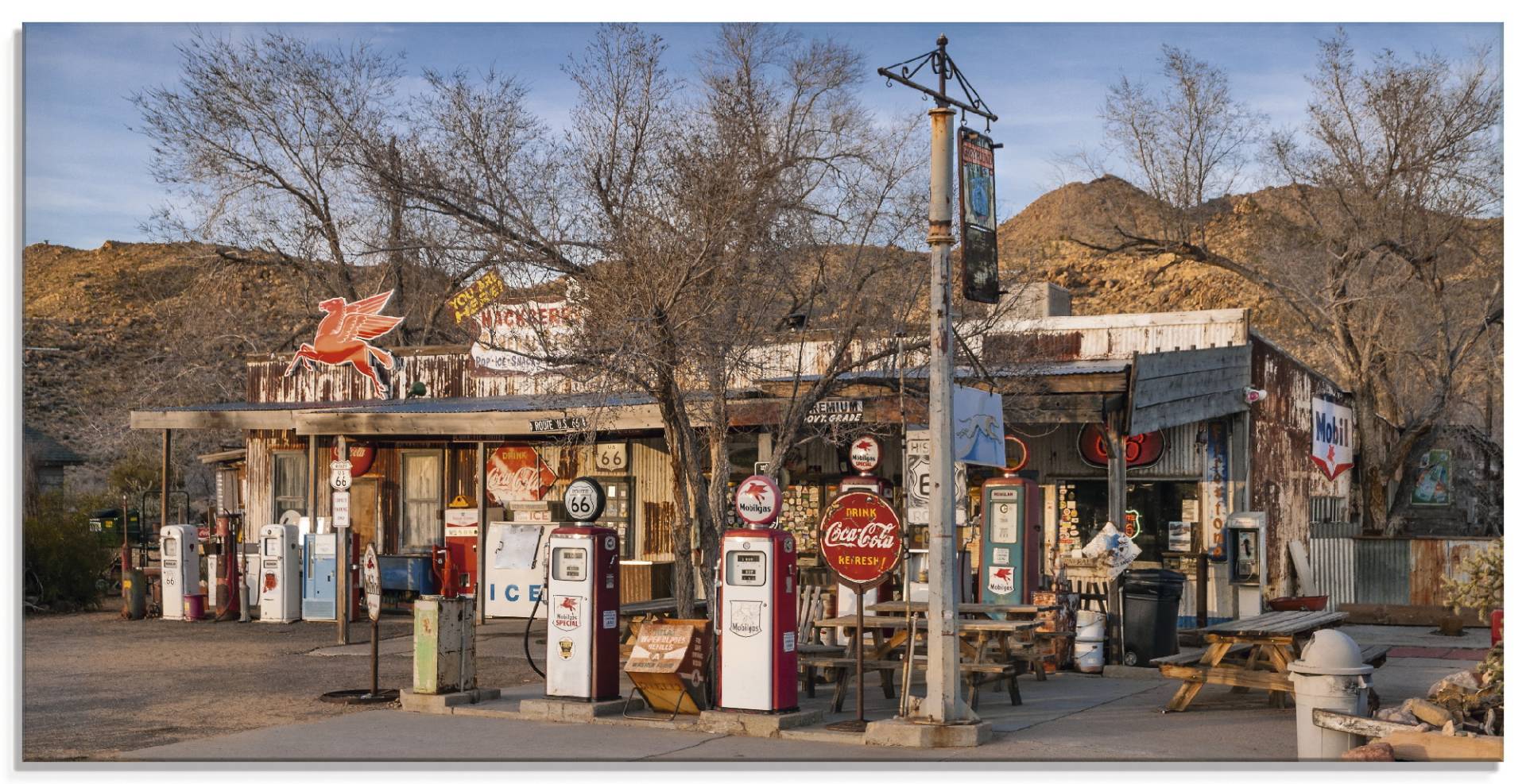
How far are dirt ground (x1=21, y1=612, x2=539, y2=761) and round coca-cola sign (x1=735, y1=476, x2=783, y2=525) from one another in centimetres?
358

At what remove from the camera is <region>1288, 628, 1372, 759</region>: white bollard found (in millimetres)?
8773

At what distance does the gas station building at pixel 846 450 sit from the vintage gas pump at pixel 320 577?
2.07 feet

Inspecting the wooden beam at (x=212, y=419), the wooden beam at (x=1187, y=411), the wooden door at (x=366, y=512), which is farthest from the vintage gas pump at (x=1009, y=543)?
the wooden door at (x=366, y=512)

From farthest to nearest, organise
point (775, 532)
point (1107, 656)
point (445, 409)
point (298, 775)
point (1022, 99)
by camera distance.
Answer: point (445, 409) < point (1107, 656) < point (1022, 99) < point (775, 532) < point (298, 775)

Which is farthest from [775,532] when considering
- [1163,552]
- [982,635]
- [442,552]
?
[442,552]

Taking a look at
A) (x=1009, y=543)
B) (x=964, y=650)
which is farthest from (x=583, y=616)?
(x=1009, y=543)

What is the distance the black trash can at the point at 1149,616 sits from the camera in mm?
13875

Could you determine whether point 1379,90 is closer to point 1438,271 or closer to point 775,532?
point 1438,271

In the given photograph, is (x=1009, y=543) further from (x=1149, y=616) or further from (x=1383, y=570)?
(x=1383, y=570)

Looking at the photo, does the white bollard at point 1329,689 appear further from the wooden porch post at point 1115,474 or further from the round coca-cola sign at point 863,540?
the wooden porch post at point 1115,474

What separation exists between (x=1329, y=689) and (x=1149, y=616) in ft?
16.8

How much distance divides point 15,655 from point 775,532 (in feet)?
15.6

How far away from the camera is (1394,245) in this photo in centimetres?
2538

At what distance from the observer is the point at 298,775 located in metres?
9.27
